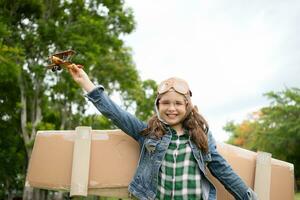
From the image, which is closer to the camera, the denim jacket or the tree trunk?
the denim jacket

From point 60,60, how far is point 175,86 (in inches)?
23.9

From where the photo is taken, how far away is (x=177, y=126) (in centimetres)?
259

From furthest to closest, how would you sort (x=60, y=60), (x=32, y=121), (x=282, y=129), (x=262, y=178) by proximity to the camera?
1. (x=282, y=129)
2. (x=32, y=121)
3. (x=262, y=178)
4. (x=60, y=60)

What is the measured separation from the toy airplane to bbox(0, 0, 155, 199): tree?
11077mm

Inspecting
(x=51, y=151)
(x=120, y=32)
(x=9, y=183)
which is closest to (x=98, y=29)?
(x=120, y=32)

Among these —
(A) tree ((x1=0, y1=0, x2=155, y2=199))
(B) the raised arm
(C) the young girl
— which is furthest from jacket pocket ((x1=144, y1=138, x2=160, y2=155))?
(A) tree ((x1=0, y1=0, x2=155, y2=199))

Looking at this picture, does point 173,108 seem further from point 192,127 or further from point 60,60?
point 60,60

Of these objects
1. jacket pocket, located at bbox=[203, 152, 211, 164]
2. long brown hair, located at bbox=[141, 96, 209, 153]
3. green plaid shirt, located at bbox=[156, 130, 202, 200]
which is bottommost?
green plaid shirt, located at bbox=[156, 130, 202, 200]

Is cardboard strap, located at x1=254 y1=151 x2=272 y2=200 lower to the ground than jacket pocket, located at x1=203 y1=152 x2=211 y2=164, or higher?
lower

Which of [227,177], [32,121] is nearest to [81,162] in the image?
[227,177]

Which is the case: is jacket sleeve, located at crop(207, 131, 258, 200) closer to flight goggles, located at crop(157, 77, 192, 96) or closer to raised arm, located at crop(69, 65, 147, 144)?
flight goggles, located at crop(157, 77, 192, 96)

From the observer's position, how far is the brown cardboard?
2.58 metres

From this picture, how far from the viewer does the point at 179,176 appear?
8.14ft

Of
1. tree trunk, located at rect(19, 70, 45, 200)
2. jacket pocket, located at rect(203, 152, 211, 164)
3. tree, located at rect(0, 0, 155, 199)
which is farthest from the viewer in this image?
tree trunk, located at rect(19, 70, 45, 200)
